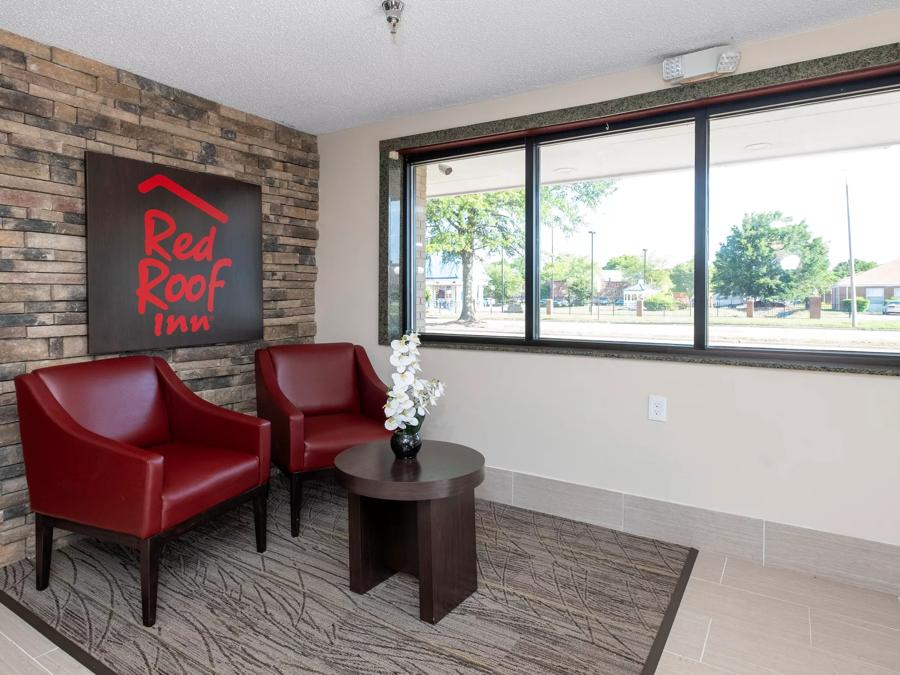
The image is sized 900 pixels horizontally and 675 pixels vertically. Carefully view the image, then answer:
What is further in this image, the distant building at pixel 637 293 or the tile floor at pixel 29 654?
the distant building at pixel 637 293

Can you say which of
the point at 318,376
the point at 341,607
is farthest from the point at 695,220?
the point at 341,607

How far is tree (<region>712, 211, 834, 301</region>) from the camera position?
2725mm

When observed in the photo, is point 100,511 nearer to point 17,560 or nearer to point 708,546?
point 17,560

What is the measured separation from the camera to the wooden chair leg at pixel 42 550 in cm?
240

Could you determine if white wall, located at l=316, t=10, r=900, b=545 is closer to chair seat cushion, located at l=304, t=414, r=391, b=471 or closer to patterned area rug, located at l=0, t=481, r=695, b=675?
patterned area rug, located at l=0, t=481, r=695, b=675

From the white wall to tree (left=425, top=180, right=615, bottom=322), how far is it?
1.41 feet

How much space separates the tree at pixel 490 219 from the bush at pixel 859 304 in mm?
1273

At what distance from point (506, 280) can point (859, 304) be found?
5.89 ft

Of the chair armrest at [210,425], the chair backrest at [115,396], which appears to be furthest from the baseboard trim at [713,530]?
the chair backrest at [115,396]

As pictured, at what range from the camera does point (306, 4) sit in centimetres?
234

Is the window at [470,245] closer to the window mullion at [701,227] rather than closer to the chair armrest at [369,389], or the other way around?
the chair armrest at [369,389]

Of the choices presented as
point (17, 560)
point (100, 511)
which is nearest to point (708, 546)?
point (100, 511)

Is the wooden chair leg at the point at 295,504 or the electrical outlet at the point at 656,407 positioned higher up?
the electrical outlet at the point at 656,407

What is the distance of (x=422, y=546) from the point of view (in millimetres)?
2191
